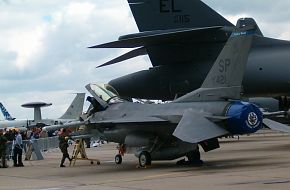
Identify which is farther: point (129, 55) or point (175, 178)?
point (129, 55)

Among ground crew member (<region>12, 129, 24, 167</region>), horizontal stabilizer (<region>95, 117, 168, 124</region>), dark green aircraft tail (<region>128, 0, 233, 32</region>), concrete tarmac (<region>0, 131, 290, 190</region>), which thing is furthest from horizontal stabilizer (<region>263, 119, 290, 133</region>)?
ground crew member (<region>12, 129, 24, 167</region>)

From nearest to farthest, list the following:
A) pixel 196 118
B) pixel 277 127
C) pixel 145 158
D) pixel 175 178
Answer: pixel 175 178
pixel 196 118
pixel 145 158
pixel 277 127

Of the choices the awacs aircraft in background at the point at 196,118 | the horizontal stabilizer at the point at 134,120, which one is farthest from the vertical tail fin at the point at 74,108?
the horizontal stabilizer at the point at 134,120

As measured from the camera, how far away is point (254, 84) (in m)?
20.7

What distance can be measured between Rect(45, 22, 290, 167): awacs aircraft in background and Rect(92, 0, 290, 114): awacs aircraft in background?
408 centimetres

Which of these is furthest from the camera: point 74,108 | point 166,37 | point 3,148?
point 74,108

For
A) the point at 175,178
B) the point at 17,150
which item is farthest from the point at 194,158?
the point at 17,150

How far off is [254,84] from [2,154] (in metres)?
9.82

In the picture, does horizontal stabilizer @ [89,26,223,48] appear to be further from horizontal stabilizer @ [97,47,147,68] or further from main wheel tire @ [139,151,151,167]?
main wheel tire @ [139,151,151,167]

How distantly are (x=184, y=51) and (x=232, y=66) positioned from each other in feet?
22.3

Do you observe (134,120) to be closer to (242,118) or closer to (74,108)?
(242,118)

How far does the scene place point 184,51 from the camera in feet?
70.9

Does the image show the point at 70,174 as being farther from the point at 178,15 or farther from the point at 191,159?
the point at 178,15

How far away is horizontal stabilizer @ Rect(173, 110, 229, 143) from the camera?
13656 millimetres
